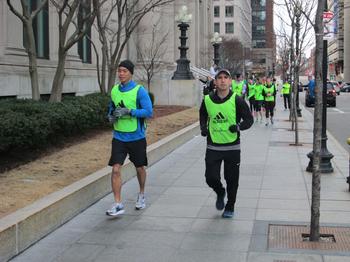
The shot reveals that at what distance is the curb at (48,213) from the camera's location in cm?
534

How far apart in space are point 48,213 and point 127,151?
4.18ft

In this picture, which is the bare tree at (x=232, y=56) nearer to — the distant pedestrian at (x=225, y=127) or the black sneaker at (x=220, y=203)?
the black sneaker at (x=220, y=203)

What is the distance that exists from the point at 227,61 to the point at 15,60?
62.4m

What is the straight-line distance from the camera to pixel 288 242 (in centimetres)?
578

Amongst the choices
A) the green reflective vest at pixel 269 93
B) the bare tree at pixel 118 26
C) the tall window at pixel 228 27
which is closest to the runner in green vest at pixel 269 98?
the green reflective vest at pixel 269 93

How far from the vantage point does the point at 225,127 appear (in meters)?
6.55

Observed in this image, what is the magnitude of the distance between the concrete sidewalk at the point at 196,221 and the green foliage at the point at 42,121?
1.83 metres

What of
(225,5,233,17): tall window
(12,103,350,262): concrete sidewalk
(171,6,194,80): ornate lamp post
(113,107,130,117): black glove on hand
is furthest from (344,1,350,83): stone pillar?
(113,107,130,117): black glove on hand

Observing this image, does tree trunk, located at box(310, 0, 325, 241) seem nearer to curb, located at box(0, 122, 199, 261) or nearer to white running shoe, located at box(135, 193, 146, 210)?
white running shoe, located at box(135, 193, 146, 210)

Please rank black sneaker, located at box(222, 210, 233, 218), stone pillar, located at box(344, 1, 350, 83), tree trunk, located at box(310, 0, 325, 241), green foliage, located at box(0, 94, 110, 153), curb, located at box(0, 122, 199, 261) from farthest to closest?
stone pillar, located at box(344, 1, 350, 83) → green foliage, located at box(0, 94, 110, 153) → black sneaker, located at box(222, 210, 233, 218) → tree trunk, located at box(310, 0, 325, 241) → curb, located at box(0, 122, 199, 261)

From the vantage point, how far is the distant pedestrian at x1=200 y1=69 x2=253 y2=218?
651 centimetres

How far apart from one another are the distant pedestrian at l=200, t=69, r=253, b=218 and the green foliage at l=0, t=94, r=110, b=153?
3.46m

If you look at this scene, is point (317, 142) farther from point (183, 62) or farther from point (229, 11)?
point (229, 11)

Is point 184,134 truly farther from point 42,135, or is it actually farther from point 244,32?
point 244,32
